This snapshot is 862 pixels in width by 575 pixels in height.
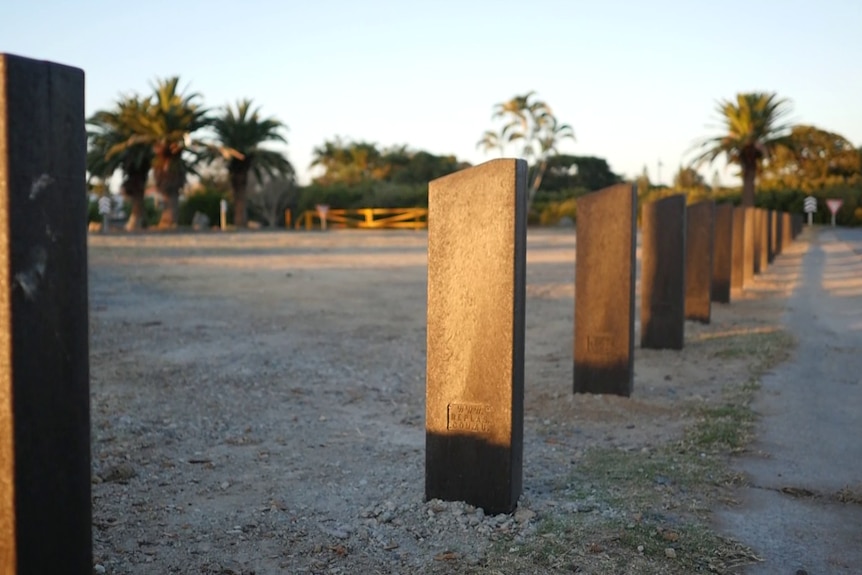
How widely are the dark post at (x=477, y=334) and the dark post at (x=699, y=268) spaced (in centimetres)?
724

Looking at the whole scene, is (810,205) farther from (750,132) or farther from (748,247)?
(748,247)

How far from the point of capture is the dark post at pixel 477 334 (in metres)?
3.94

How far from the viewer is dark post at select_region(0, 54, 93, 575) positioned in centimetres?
233

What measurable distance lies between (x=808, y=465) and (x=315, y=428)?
2.92 metres

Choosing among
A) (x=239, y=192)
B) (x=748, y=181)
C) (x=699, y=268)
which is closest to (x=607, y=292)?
(x=699, y=268)

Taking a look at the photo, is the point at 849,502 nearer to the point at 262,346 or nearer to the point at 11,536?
the point at 11,536

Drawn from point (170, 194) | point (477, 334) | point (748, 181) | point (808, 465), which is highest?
point (748, 181)

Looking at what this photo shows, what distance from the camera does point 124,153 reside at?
38500 mm

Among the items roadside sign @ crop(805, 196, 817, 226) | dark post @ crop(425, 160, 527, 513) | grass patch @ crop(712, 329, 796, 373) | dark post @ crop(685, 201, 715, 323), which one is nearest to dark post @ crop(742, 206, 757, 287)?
dark post @ crop(685, 201, 715, 323)

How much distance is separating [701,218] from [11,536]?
380 inches

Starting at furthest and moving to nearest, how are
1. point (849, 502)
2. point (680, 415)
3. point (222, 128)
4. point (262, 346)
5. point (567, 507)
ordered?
point (222, 128), point (262, 346), point (680, 415), point (849, 502), point (567, 507)

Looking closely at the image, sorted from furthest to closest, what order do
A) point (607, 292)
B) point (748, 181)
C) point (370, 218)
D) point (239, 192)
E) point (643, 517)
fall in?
point (370, 218) → point (748, 181) → point (239, 192) → point (607, 292) → point (643, 517)

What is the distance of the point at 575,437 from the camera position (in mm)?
5652

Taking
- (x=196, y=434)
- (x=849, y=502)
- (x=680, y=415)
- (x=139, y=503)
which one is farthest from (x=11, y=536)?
(x=680, y=415)
